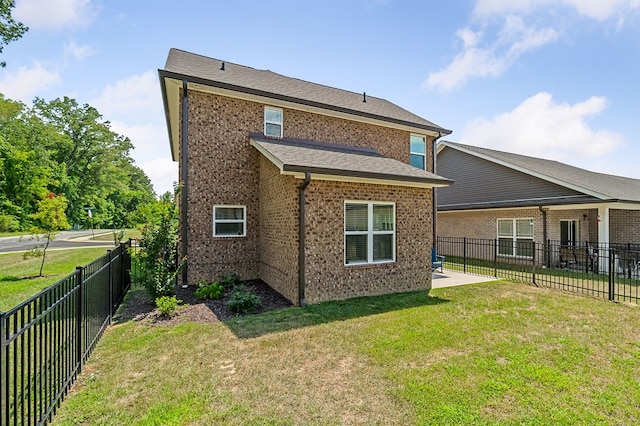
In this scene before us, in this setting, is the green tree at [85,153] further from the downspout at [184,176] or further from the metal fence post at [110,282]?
the metal fence post at [110,282]

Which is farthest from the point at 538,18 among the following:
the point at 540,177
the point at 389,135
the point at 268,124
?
the point at 268,124

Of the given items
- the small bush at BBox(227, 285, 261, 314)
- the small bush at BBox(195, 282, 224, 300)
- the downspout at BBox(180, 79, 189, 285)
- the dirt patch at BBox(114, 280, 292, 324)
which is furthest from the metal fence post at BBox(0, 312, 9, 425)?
the downspout at BBox(180, 79, 189, 285)

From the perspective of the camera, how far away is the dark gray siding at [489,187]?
552 inches

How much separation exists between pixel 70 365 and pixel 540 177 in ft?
58.5

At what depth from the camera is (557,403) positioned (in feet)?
11.1

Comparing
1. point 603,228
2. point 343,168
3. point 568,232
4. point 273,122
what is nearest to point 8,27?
point 273,122

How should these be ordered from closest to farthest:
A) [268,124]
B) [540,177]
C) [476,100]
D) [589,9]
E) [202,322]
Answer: [202,322], [589,9], [268,124], [476,100], [540,177]

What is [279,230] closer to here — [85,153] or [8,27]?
[8,27]

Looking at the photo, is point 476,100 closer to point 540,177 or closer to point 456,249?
point 540,177

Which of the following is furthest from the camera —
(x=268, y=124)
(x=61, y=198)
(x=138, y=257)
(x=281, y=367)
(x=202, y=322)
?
(x=61, y=198)

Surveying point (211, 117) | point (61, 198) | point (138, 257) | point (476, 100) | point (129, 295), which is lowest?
point (129, 295)

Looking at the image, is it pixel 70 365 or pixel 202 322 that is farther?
pixel 202 322

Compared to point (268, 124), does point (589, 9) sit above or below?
above

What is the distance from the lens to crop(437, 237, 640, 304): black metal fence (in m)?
8.96
